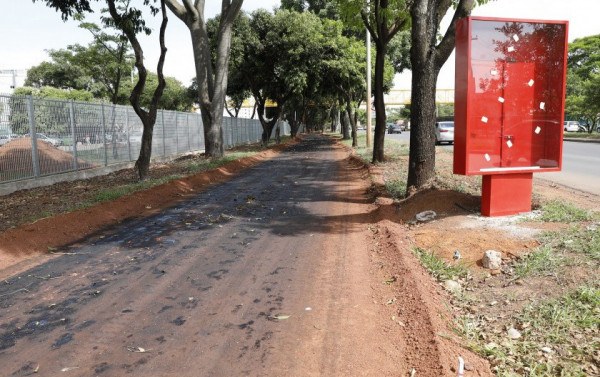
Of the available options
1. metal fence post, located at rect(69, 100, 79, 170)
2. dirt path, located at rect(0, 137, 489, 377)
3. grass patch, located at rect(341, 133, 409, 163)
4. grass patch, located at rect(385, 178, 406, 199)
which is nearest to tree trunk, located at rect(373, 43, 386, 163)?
grass patch, located at rect(341, 133, 409, 163)

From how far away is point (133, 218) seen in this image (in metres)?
8.41

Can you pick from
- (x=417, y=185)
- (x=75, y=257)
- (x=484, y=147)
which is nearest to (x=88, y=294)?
(x=75, y=257)

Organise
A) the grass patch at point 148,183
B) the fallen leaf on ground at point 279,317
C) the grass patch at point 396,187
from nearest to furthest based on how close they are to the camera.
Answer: the fallen leaf on ground at point 279,317 → the grass patch at point 148,183 → the grass patch at point 396,187

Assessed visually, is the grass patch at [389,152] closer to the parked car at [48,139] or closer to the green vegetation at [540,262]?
the parked car at [48,139]

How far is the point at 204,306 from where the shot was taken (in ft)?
14.0

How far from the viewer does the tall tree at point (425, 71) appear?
27.2 ft

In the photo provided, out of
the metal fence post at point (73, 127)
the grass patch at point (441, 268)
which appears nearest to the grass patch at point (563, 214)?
the grass patch at point (441, 268)

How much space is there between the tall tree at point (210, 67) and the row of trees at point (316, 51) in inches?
1.4

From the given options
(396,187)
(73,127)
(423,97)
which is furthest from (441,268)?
(73,127)

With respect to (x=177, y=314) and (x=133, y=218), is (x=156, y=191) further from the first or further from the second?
(x=177, y=314)

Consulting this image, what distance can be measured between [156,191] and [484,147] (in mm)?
6997

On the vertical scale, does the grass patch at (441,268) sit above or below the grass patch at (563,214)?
below

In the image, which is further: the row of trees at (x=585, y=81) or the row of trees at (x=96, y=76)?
the row of trees at (x=585, y=81)

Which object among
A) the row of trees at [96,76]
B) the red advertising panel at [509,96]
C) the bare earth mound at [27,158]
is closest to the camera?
the red advertising panel at [509,96]
